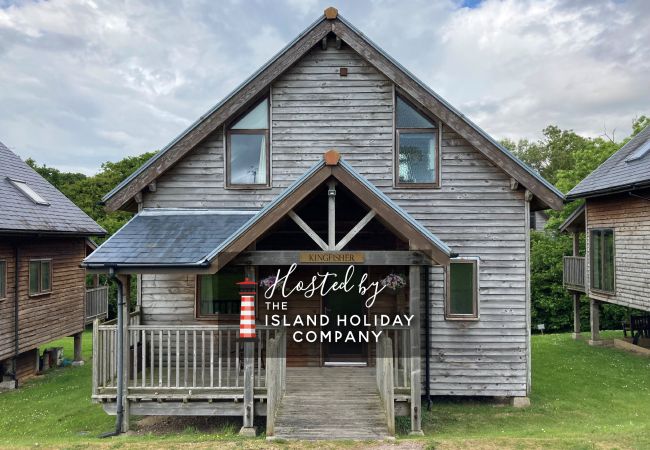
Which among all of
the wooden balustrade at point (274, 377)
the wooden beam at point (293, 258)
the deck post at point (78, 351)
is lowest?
the deck post at point (78, 351)

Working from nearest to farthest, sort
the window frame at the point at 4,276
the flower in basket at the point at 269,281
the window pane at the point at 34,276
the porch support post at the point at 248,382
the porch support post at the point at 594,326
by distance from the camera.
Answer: the porch support post at the point at 248,382, the flower in basket at the point at 269,281, the window frame at the point at 4,276, the window pane at the point at 34,276, the porch support post at the point at 594,326

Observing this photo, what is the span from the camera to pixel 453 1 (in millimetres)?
17172

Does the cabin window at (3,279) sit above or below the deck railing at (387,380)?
above

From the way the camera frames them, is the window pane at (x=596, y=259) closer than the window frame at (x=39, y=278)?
No

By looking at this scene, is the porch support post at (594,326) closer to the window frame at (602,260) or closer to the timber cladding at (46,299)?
the window frame at (602,260)

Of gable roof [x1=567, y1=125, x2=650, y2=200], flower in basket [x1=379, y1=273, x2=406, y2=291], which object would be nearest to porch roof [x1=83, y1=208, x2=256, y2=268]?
flower in basket [x1=379, y1=273, x2=406, y2=291]

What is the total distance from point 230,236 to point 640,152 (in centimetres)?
1505

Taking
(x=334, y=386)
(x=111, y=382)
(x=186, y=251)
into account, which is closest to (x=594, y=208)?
(x=334, y=386)

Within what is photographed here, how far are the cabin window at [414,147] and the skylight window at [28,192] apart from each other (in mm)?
12028

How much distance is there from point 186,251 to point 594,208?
15.4 metres

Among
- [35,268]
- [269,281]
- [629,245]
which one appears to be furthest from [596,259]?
[35,268]

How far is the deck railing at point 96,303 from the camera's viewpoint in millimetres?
17906

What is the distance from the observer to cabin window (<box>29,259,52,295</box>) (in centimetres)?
1435

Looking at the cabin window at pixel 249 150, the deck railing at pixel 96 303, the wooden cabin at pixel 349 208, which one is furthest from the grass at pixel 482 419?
the cabin window at pixel 249 150
